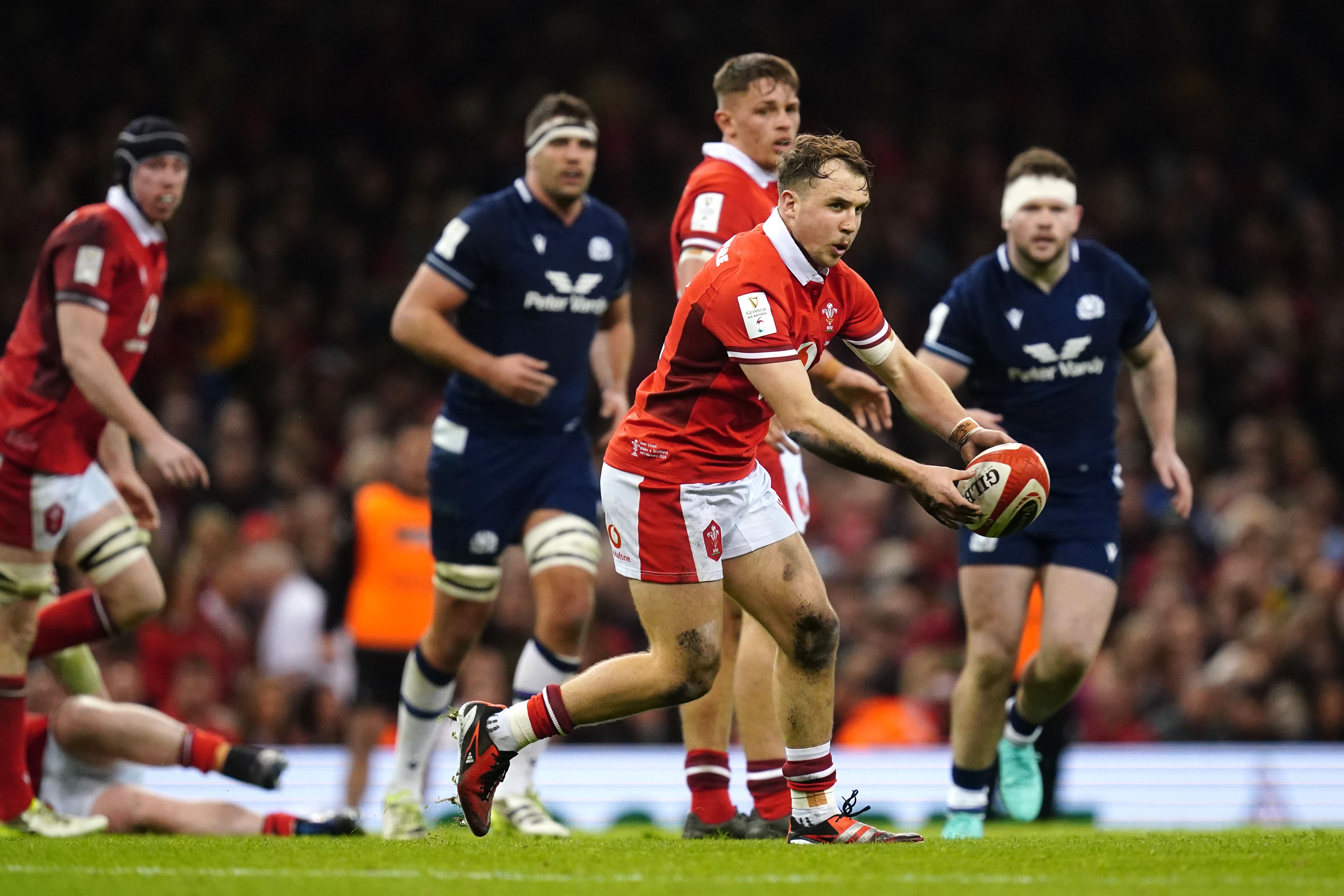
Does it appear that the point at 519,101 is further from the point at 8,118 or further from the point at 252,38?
the point at 8,118

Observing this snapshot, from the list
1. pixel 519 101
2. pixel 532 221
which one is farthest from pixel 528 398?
pixel 519 101

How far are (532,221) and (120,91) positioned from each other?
35.1ft

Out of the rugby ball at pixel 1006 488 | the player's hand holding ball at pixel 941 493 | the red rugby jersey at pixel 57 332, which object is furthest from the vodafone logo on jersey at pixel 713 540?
the red rugby jersey at pixel 57 332

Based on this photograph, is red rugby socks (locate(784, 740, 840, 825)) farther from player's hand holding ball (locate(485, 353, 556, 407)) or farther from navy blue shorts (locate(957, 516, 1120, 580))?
player's hand holding ball (locate(485, 353, 556, 407))

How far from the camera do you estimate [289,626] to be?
39.9 feet

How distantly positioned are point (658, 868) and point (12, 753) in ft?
11.1

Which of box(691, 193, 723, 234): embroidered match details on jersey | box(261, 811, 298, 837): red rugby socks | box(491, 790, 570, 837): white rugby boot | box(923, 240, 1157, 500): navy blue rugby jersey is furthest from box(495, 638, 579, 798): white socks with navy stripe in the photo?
box(923, 240, 1157, 500): navy blue rugby jersey

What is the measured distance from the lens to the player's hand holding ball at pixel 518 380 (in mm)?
7363

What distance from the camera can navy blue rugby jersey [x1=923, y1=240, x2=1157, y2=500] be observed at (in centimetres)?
762

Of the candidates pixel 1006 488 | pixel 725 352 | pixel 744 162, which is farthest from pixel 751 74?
pixel 1006 488

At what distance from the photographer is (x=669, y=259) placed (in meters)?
16.3

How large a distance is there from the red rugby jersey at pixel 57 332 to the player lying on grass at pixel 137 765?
1.11m

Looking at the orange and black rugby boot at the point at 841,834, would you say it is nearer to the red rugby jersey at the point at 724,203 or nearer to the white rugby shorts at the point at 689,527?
the white rugby shorts at the point at 689,527

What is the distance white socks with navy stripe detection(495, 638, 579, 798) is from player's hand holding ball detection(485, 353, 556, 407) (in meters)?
1.09
